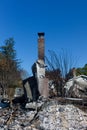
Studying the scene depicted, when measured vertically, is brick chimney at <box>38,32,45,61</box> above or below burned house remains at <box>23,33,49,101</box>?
above

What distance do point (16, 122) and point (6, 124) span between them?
374 mm

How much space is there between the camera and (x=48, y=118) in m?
11.2

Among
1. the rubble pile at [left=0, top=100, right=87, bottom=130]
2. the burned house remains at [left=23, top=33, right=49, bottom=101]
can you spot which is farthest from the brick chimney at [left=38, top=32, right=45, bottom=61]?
the rubble pile at [left=0, top=100, right=87, bottom=130]

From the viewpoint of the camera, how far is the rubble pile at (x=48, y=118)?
425 inches

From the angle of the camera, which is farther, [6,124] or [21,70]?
[21,70]

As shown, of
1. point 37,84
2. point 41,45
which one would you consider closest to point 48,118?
point 37,84

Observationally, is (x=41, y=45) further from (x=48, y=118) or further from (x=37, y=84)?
(x=48, y=118)

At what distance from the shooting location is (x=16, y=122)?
11.4m

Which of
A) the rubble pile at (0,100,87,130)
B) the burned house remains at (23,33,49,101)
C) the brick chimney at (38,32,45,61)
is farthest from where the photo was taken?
the brick chimney at (38,32,45,61)

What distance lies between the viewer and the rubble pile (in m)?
10.8

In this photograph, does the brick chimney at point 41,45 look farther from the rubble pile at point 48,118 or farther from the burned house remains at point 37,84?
the rubble pile at point 48,118

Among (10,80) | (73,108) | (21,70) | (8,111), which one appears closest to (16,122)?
(8,111)

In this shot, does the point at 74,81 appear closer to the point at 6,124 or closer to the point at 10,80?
the point at 6,124

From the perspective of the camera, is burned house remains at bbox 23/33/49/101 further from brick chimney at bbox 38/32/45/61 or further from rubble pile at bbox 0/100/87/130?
brick chimney at bbox 38/32/45/61
